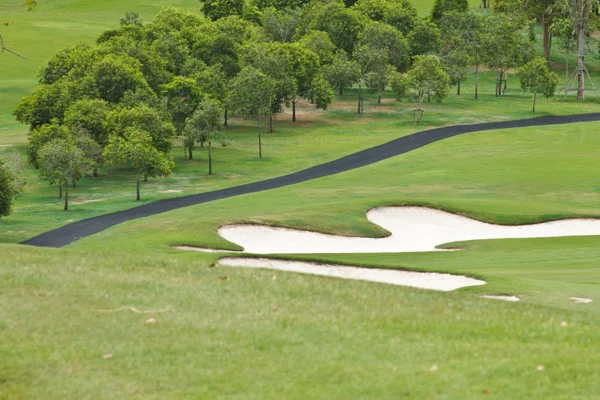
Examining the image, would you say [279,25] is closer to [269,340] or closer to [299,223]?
[299,223]

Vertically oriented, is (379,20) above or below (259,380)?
above

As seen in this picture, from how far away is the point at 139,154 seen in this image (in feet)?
214

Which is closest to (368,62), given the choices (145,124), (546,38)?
(546,38)

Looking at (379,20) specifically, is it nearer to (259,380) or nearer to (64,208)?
(64,208)

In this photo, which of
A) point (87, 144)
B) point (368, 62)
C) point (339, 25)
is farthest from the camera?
point (339, 25)

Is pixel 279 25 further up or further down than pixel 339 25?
further up

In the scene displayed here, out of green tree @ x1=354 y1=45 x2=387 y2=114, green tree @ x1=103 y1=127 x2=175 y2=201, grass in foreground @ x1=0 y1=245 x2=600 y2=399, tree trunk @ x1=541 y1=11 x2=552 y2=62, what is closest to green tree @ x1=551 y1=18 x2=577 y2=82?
tree trunk @ x1=541 y1=11 x2=552 y2=62

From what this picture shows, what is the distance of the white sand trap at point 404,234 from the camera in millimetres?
41062

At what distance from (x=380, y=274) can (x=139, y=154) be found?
124 feet

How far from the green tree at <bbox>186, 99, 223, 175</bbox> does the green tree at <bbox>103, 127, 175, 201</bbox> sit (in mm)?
7679

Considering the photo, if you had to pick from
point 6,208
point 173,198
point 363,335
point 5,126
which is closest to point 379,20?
point 5,126

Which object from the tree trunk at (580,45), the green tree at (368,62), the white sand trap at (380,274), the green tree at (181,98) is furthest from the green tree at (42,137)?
the tree trunk at (580,45)

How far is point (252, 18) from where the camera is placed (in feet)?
443

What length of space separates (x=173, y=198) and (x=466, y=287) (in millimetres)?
38621
